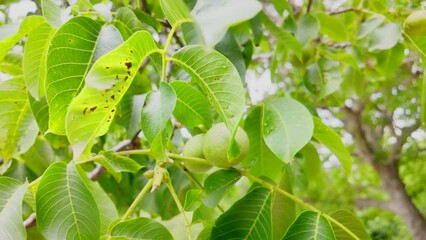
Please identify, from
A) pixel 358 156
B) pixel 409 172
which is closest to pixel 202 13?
pixel 358 156

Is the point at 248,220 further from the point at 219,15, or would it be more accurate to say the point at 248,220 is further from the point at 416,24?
the point at 416,24

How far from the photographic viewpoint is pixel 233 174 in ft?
2.69

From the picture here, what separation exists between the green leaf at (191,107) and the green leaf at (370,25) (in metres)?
0.64

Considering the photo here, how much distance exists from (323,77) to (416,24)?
0.29 m

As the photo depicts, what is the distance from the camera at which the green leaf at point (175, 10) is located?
52cm

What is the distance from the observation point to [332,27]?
1.38 metres

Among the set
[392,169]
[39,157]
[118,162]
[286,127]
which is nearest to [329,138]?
[286,127]

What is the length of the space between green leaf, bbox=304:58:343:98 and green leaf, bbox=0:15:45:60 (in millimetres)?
790

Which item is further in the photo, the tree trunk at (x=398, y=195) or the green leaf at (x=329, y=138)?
the tree trunk at (x=398, y=195)

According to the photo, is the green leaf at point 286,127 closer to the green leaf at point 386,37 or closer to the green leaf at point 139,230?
the green leaf at point 139,230

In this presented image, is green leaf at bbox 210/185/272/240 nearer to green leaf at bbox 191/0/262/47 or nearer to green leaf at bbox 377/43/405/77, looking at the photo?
green leaf at bbox 191/0/262/47

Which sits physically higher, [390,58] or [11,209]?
[11,209]

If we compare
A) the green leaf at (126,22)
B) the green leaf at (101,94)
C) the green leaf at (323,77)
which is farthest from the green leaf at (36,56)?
the green leaf at (323,77)

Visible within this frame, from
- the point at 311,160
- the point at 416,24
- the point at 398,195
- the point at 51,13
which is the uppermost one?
the point at 51,13
